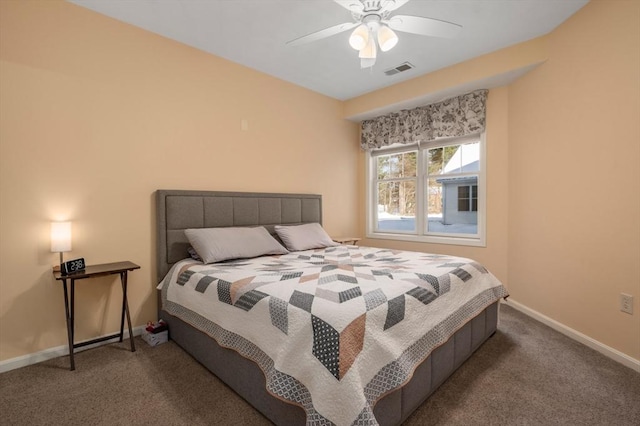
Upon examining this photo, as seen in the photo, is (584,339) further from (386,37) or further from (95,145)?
(95,145)

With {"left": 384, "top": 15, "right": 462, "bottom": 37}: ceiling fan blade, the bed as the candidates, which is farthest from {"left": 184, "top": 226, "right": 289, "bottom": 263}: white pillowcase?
{"left": 384, "top": 15, "right": 462, "bottom": 37}: ceiling fan blade

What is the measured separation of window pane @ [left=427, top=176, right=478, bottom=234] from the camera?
3791 millimetres

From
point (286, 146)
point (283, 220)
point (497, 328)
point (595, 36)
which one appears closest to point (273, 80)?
point (286, 146)

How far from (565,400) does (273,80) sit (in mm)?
3785

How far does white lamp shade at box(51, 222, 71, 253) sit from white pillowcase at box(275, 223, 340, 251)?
177cm

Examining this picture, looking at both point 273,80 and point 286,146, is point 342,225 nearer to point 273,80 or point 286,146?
point 286,146

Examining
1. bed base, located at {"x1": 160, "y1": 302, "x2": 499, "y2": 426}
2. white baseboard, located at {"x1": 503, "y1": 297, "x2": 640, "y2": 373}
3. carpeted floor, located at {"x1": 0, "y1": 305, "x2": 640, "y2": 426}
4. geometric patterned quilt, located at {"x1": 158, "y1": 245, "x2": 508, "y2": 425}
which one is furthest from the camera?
white baseboard, located at {"x1": 503, "y1": 297, "x2": 640, "y2": 373}

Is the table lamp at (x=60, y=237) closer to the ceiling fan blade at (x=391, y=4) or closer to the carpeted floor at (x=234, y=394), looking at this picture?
the carpeted floor at (x=234, y=394)

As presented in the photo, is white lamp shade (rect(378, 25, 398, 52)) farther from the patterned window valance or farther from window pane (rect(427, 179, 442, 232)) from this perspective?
window pane (rect(427, 179, 442, 232))

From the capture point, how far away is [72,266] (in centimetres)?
212

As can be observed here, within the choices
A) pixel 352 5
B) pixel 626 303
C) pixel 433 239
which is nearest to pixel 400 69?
pixel 352 5

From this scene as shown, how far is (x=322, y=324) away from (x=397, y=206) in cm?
342

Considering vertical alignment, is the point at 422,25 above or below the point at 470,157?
above

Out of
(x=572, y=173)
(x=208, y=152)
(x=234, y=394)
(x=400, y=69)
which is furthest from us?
(x=400, y=69)
